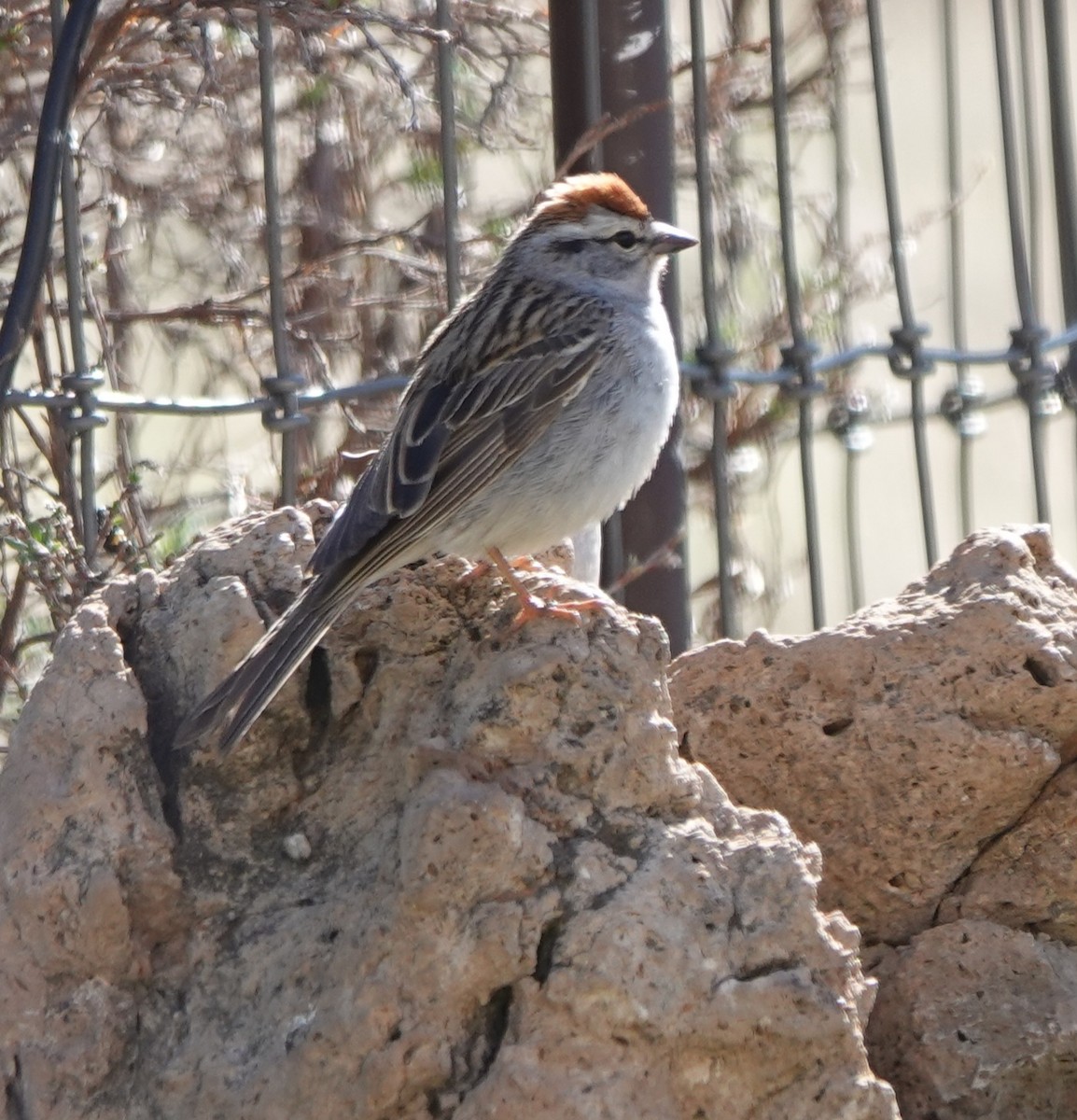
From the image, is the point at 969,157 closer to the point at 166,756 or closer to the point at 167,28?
the point at 167,28

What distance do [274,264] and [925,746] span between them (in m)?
2.21

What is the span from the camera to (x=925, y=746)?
350 centimetres

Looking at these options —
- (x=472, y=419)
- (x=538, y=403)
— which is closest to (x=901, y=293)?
(x=538, y=403)

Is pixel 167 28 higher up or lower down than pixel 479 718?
higher up

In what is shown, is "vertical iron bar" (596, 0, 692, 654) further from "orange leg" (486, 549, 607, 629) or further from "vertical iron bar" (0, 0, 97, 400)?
"orange leg" (486, 549, 607, 629)

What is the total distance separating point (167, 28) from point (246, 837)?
2623mm

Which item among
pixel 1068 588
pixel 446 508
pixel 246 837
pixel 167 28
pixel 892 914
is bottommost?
pixel 892 914

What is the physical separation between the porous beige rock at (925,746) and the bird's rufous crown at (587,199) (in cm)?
158

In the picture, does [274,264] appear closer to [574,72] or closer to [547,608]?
[574,72]

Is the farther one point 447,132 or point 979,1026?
point 447,132

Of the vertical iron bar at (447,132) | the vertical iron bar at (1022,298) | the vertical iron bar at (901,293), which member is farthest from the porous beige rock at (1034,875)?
the vertical iron bar at (1022,298)

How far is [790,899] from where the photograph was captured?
112 inches

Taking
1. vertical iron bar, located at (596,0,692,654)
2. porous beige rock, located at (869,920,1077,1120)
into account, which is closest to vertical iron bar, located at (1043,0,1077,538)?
vertical iron bar, located at (596,0,692,654)

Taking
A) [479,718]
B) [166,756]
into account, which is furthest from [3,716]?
[479,718]
